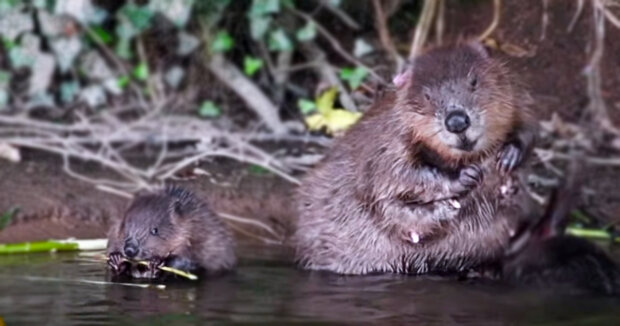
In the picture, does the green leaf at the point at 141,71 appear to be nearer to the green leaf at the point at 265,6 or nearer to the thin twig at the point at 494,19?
the green leaf at the point at 265,6

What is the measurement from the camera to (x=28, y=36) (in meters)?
6.86

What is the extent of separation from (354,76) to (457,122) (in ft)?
8.00

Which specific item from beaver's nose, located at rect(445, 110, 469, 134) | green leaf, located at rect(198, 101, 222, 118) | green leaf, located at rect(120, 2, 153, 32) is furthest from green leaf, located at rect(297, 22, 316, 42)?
beaver's nose, located at rect(445, 110, 469, 134)

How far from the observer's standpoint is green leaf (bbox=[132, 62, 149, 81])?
707 centimetres

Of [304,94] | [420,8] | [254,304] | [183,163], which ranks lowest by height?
[254,304]

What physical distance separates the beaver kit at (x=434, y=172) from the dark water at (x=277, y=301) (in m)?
0.16

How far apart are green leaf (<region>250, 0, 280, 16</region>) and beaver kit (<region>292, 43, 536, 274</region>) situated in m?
1.99

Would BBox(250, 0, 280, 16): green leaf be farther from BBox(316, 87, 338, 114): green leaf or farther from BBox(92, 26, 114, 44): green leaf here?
BBox(92, 26, 114, 44): green leaf

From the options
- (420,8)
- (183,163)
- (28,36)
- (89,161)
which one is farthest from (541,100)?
(28,36)

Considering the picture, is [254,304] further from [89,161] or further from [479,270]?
[89,161]

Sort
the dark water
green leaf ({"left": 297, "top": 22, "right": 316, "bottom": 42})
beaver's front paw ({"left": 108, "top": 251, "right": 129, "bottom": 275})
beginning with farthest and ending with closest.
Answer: green leaf ({"left": 297, "top": 22, "right": 316, "bottom": 42}), beaver's front paw ({"left": 108, "top": 251, "right": 129, "bottom": 275}), the dark water

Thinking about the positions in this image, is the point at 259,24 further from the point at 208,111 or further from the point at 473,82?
the point at 473,82

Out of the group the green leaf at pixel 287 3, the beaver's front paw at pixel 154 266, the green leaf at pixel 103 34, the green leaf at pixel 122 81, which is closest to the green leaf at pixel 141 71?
the green leaf at pixel 122 81

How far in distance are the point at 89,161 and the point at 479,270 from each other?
7.77 ft
